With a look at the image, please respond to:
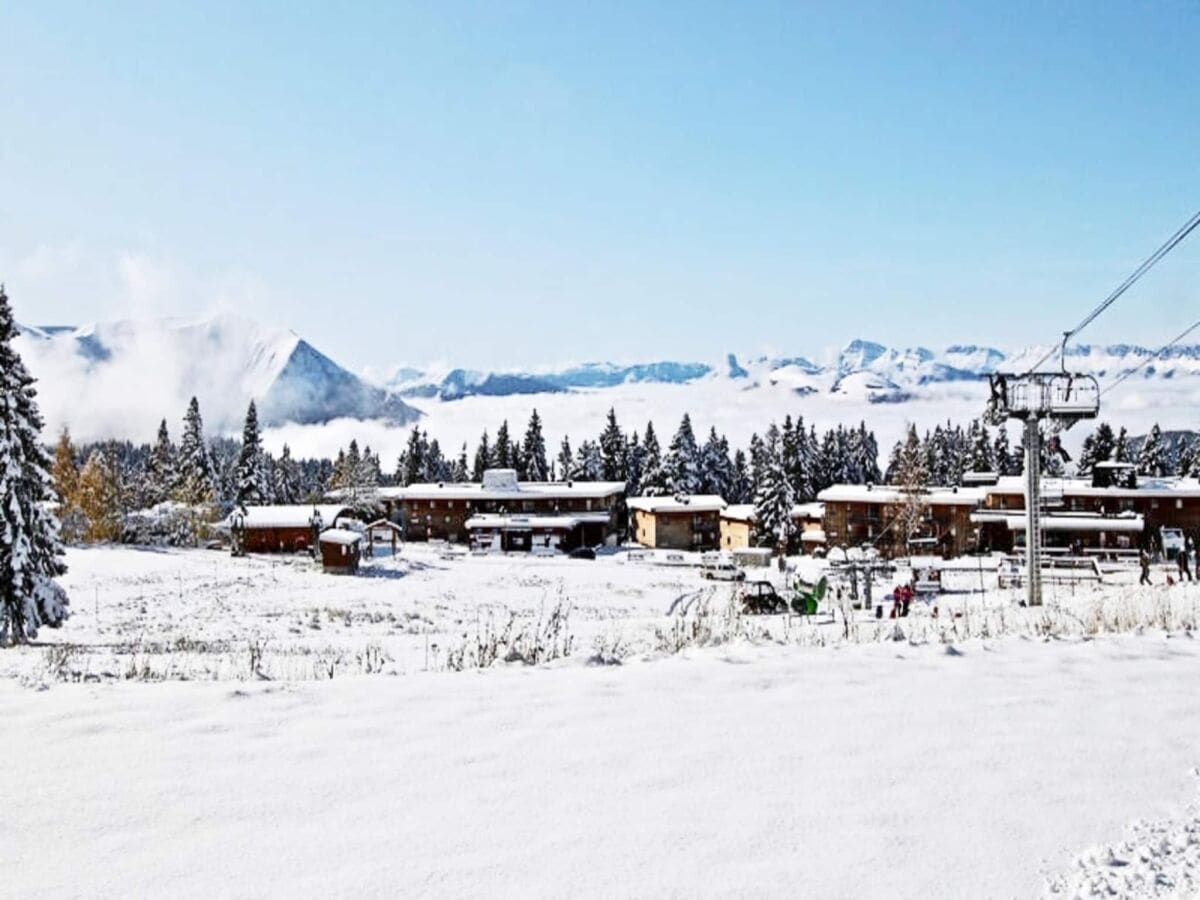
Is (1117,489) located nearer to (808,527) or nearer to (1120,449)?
(808,527)

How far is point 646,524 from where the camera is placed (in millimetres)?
84750

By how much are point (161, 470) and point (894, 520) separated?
7252cm

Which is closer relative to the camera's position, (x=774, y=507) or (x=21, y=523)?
(x=21, y=523)

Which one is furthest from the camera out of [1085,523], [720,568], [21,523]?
[1085,523]

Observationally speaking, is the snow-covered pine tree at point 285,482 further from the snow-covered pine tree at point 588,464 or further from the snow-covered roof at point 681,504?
the snow-covered roof at point 681,504

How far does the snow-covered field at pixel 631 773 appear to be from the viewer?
4793 millimetres

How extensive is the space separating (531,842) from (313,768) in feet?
6.07

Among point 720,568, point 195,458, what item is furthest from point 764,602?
point 195,458

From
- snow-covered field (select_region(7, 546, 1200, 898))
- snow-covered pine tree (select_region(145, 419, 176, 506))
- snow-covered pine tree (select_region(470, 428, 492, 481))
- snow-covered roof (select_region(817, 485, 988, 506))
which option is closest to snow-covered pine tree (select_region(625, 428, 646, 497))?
snow-covered pine tree (select_region(470, 428, 492, 481))

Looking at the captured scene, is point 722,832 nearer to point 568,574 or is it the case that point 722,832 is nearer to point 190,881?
point 190,881

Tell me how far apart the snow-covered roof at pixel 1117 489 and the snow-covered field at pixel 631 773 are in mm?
67600

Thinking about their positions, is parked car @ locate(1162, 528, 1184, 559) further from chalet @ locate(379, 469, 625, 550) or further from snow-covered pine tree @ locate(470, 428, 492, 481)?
snow-covered pine tree @ locate(470, 428, 492, 481)

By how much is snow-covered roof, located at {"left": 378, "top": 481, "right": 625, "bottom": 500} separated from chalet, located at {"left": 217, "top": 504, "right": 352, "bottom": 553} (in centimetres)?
1628

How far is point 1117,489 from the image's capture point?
70.6 m
